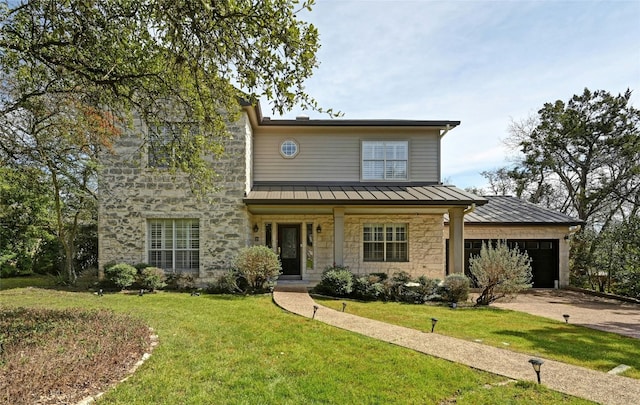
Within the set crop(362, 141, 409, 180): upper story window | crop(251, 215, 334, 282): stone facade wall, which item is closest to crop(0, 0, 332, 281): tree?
crop(251, 215, 334, 282): stone facade wall

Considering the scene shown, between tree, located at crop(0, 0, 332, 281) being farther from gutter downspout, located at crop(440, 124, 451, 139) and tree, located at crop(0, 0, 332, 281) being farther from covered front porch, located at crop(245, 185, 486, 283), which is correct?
gutter downspout, located at crop(440, 124, 451, 139)

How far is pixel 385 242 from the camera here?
1289cm

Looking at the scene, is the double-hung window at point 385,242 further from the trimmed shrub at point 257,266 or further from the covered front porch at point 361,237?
the trimmed shrub at point 257,266

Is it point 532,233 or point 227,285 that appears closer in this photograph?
point 227,285

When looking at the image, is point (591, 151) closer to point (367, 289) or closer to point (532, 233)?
point (532, 233)

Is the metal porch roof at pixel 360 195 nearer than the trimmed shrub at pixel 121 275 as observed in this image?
No

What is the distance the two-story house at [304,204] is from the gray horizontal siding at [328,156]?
0.04 metres

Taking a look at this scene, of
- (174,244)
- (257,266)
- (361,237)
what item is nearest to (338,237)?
(361,237)

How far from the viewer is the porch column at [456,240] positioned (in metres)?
11.2

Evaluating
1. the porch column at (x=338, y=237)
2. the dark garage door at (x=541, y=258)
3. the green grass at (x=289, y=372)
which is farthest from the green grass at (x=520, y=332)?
the dark garage door at (x=541, y=258)

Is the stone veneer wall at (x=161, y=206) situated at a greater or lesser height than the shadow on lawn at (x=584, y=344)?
greater

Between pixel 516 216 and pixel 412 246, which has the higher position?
pixel 516 216

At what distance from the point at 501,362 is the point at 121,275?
10.1m

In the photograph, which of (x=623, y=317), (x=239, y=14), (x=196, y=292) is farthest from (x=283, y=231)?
(x=623, y=317)
